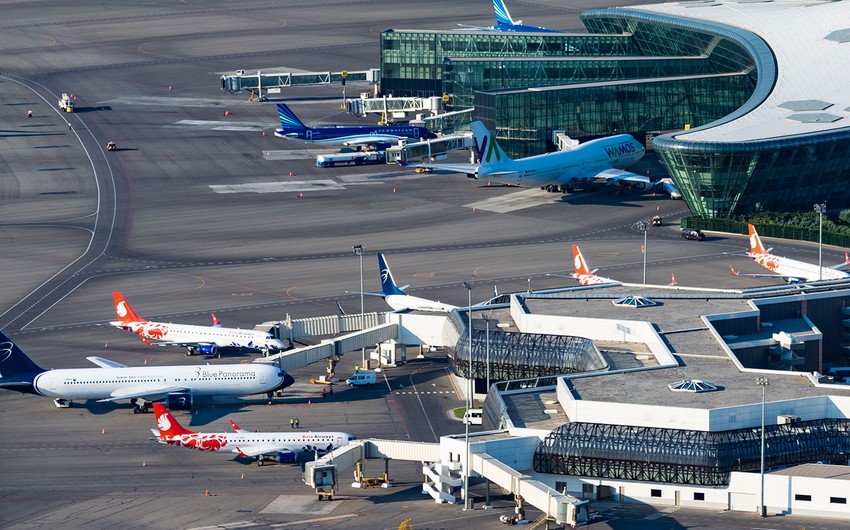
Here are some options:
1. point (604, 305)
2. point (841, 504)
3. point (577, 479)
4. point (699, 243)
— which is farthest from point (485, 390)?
point (699, 243)

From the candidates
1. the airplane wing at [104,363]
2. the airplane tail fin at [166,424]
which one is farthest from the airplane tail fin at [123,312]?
the airplane tail fin at [166,424]

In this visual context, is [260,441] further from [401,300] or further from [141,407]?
[401,300]

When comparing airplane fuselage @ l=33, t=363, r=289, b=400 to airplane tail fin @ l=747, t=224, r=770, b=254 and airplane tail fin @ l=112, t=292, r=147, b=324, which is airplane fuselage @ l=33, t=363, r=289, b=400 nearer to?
airplane tail fin @ l=112, t=292, r=147, b=324

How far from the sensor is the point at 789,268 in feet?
558

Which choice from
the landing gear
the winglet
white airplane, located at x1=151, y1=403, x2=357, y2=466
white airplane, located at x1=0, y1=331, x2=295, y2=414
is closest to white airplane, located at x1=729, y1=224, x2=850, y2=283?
white airplane, located at x1=0, y1=331, x2=295, y2=414

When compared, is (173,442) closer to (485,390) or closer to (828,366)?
(485,390)

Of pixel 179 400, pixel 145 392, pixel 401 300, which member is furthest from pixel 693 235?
pixel 145 392

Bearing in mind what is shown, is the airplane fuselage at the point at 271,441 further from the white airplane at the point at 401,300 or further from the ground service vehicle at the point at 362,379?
the white airplane at the point at 401,300

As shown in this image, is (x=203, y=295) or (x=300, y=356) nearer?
(x=300, y=356)

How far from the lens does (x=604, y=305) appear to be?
14375 cm

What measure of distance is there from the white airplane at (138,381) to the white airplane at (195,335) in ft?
37.1

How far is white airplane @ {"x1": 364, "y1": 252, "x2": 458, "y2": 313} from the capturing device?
15675cm

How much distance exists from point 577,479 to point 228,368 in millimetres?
35867

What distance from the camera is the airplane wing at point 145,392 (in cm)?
13650
